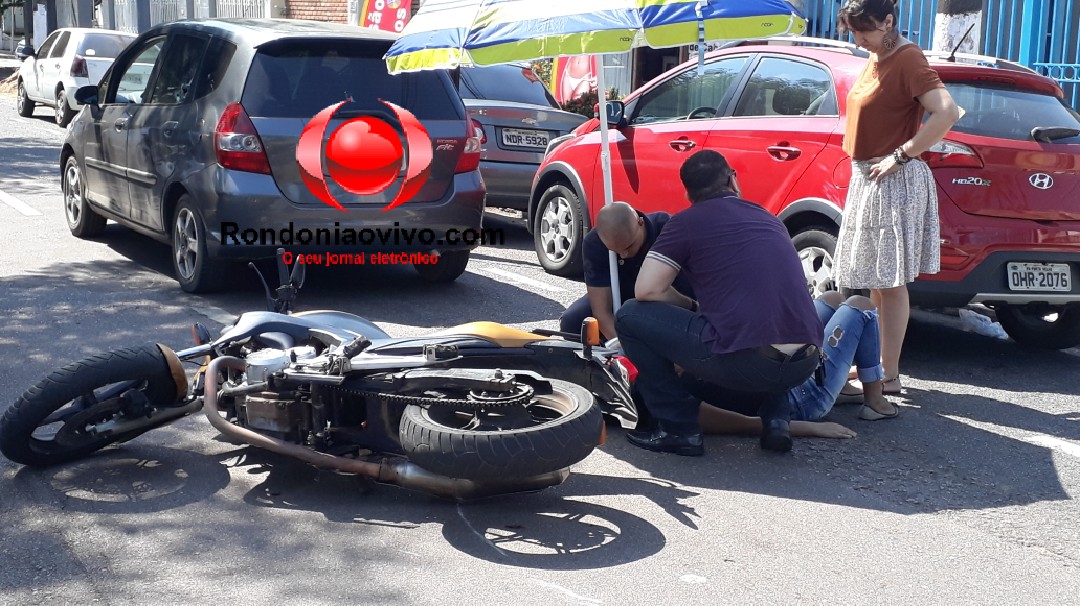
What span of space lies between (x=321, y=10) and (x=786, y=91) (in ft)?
64.3

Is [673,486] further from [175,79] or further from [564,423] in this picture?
[175,79]

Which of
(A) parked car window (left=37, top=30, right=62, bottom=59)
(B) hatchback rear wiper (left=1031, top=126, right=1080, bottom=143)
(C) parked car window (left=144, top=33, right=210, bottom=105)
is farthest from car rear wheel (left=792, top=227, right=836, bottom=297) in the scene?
(A) parked car window (left=37, top=30, right=62, bottom=59)

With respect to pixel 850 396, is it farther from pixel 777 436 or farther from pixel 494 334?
pixel 494 334

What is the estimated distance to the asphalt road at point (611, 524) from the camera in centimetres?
385

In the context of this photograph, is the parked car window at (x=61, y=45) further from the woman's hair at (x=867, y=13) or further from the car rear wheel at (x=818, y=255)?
the woman's hair at (x=867, y=13)

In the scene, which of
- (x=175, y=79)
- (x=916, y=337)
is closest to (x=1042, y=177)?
(x=916, y=337)

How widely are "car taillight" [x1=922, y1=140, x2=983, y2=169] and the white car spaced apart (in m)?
17.3

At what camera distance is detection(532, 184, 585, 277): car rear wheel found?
906 cm

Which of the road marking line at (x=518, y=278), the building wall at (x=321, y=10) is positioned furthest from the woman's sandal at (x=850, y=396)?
the building wall at (x=321, y=10)

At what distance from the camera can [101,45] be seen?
21719 millimetres

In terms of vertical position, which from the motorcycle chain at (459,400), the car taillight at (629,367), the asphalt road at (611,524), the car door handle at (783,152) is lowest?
the asphalt road at (611,524)

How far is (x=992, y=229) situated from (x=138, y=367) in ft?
13.8

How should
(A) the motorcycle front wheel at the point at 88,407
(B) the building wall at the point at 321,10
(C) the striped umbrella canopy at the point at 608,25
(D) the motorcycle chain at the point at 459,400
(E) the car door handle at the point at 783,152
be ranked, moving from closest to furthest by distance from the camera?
(D) the motorcycle chain at the point at 459,400 → (A) the motorcycle front wheel at the point at 88,407 → (C) the striped umbrella canopy at the point at 608,25 → (E) the car door handle at the point at 783,152 → (B) the building wall at the point at 321,10

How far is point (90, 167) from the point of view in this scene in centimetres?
949
